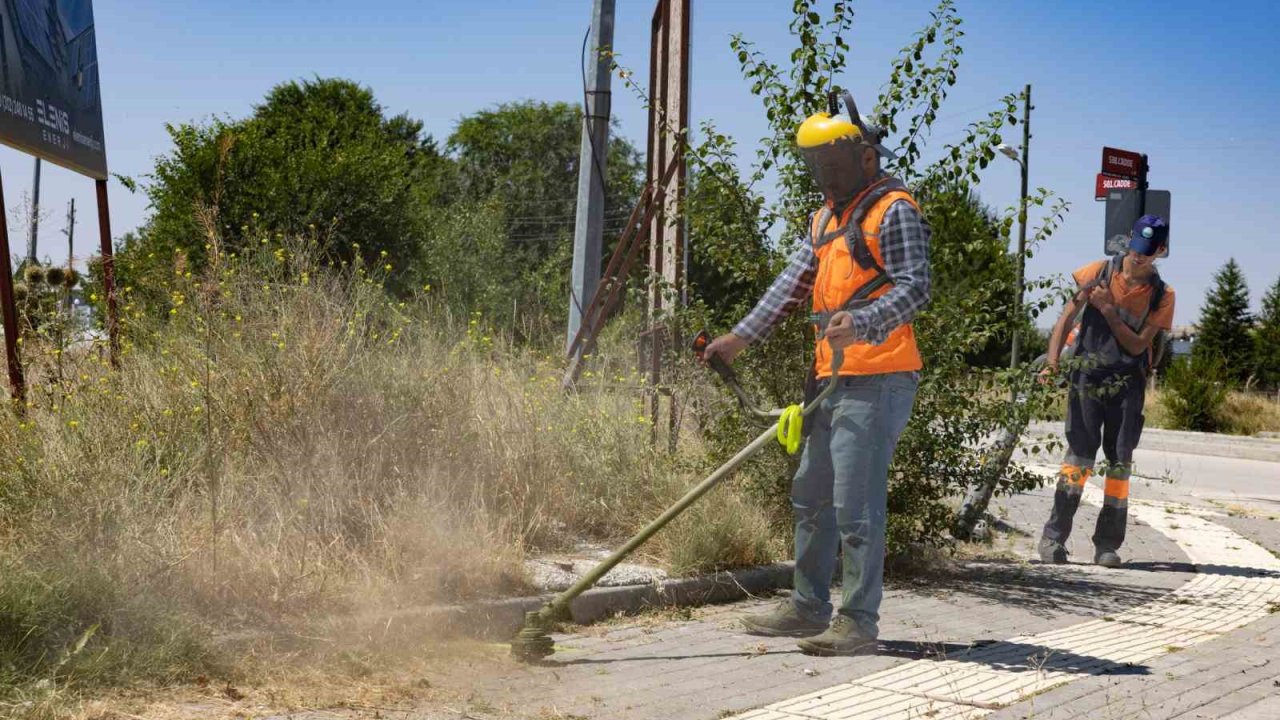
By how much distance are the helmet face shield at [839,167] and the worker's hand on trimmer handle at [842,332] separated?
2.04 ft

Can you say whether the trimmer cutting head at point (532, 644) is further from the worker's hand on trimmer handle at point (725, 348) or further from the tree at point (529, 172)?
the tree at point (529, 172)

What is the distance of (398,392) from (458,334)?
1311 millimetres

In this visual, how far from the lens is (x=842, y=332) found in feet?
16.6

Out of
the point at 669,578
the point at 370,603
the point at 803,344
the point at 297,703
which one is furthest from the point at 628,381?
the point at 297,703

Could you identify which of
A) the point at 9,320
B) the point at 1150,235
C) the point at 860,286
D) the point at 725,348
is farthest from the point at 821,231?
the point at 9,320

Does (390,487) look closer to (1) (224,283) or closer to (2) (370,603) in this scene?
(2) (370,603)

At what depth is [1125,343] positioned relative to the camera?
8.19m

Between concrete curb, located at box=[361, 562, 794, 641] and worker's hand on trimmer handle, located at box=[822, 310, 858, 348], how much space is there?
5.78 ft

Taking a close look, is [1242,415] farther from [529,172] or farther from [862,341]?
[529,172]

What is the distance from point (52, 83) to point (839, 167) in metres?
5.36

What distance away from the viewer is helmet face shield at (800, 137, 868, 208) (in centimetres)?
539

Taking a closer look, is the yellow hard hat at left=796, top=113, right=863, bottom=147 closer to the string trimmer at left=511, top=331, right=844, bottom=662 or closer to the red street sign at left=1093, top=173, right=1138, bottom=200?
the string trimmer at left=511, top=331, right=844, bottom=662

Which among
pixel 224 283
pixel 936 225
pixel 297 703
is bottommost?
pixel 297 703

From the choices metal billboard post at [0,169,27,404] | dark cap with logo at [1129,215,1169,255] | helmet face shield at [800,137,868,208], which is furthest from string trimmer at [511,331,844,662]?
dark cap with logo at [1129,215,1169,255]
